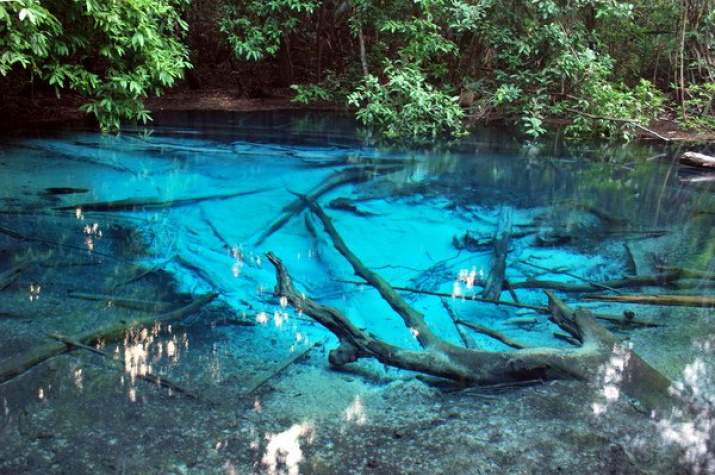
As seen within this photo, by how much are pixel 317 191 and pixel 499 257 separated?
176 centimetres

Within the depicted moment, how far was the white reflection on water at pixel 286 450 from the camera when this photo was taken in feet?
5.50

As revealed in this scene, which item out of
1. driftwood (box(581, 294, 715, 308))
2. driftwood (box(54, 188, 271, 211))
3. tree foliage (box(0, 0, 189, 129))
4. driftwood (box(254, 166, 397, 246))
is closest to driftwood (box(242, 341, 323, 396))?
driftwood (box(254, 166, 397, 246))

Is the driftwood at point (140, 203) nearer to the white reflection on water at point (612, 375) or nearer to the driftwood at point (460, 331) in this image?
the driftwood at point (460, 331)

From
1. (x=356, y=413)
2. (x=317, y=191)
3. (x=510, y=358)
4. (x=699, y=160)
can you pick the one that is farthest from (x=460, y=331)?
(x=699, y=160)

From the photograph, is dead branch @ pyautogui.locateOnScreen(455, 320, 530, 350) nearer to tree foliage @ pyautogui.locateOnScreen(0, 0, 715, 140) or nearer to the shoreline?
tree foliage @ pyautogui.locateOnScreen(0, 0, 715, 140)

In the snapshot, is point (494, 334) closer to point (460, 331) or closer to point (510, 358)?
point (460, 331)

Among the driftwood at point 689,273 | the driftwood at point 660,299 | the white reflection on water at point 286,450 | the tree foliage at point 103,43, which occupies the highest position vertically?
the tree foliage at point 103,43

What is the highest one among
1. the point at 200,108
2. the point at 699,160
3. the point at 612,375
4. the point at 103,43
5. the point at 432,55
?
the point at 432,55

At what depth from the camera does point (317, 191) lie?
466 cm

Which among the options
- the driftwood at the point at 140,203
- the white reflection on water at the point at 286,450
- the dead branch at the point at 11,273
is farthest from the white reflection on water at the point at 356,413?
the driftwood at the point at 140,203

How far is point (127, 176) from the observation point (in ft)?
16.3

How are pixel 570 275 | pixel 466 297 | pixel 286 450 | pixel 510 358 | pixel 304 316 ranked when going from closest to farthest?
pixel 286 450 → pixel 510 358 → pixel 304 316 → pixel 466 297 → pixel 570 275

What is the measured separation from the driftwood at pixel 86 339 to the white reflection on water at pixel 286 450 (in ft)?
3.03

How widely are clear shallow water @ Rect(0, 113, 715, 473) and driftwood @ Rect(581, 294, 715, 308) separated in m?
0.06
